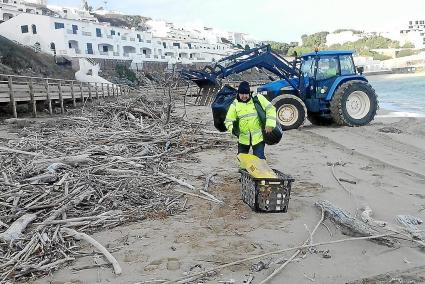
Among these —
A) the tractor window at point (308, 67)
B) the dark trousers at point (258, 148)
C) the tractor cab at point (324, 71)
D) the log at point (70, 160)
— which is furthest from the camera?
the tractor window at point (308, 67)

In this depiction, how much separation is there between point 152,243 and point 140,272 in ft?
2.32

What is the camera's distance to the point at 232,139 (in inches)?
452

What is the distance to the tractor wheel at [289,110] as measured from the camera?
1328cm

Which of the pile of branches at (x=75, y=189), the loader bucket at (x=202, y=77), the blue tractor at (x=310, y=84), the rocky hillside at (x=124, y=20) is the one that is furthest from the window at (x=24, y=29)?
the pile of branches at (x=75, y=189)

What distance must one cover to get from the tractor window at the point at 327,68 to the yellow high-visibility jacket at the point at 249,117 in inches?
300

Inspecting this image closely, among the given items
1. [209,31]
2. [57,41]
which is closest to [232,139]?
[57,41]

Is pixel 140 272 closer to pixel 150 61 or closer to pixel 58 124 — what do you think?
pixel 58 124

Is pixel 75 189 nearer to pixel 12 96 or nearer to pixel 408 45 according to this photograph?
pixel 12 96

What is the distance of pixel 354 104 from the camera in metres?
14.2

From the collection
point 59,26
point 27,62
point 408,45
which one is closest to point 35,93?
point 27,62

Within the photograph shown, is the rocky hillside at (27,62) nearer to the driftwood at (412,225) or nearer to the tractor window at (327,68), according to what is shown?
the tractor window at (327,68)

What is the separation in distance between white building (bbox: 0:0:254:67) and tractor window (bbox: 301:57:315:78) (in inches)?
885

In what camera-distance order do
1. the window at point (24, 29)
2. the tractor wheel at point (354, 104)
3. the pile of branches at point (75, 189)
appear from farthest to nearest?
the window at point (24, 29) < the tractor wheel at point (354, 104) < the pile of branches at point (75, 189)

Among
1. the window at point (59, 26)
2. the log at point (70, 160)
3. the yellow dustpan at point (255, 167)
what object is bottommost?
the log at point (70, 160)
